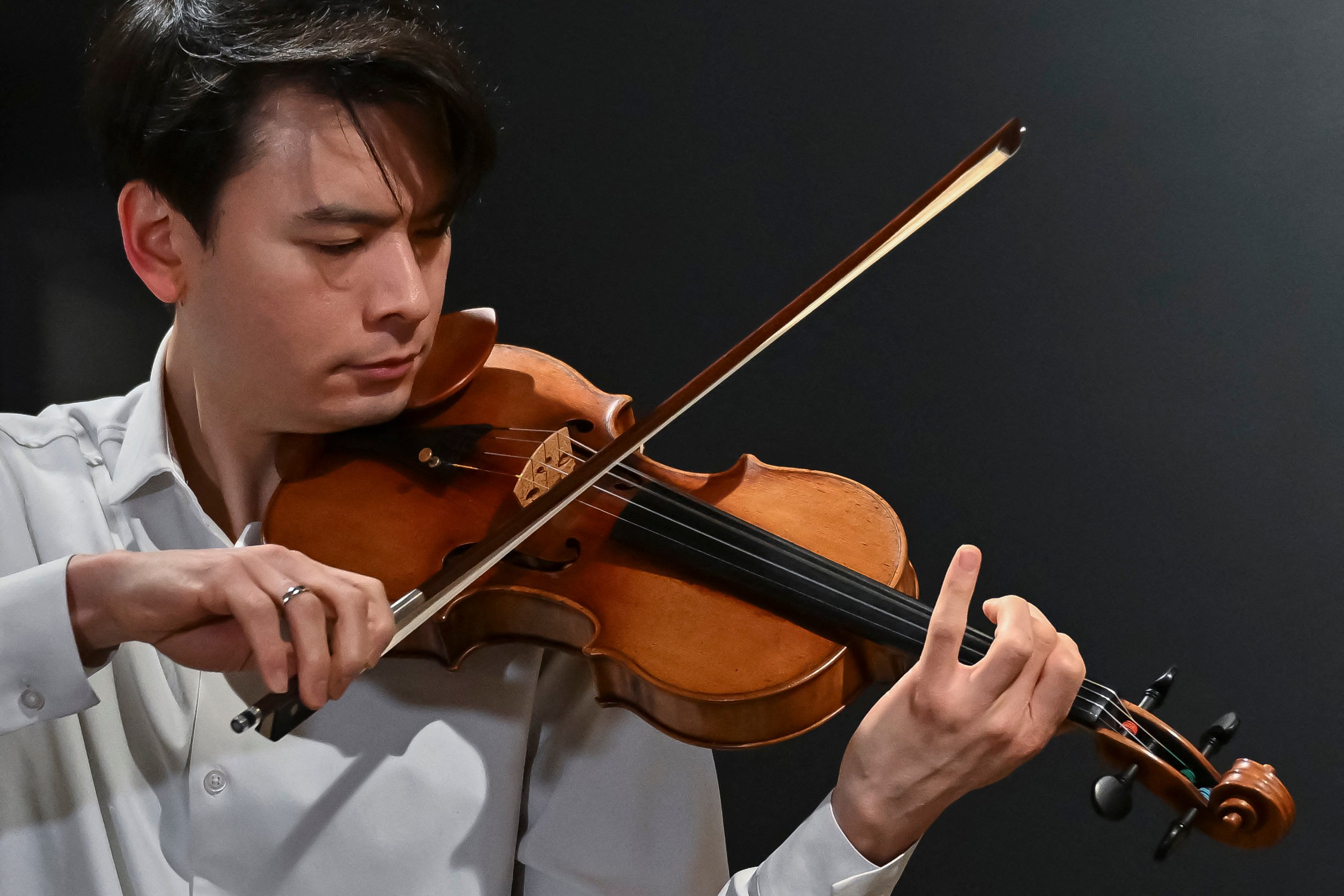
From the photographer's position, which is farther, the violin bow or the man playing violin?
the man playing violin

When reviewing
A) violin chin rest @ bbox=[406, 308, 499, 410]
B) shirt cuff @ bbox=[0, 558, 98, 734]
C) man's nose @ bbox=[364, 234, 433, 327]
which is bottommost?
shirt cuff @ bbox=[0, 558, 98, 734]

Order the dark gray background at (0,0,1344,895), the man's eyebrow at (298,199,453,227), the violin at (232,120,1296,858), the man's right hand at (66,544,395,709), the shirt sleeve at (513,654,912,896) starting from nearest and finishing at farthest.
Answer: the man's right hand at (66,544,395,709) < the violin at (232,120,1296,858) < the man's eyebrow at (298,199,453,227) < the shirt sleeve at (513,654,912,896) < the dark gray background at (0,0,1344,895)

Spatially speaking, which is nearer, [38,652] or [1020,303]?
[38,652]

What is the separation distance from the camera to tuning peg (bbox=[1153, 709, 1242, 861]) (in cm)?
74

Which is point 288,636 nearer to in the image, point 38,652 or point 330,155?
point 38,652

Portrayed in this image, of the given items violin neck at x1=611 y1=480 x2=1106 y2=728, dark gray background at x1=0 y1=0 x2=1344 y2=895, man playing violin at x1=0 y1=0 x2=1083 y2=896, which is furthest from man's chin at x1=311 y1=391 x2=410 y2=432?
dark gray background at x1=0 y1=0 x2=1344 y2=895

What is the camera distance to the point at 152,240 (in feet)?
3.21

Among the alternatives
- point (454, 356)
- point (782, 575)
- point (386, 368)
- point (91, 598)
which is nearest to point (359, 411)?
point (386, 368)

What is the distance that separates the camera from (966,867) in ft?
4.48

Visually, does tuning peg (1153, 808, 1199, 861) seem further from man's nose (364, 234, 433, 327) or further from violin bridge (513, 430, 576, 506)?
man's nose (364, 234, 433, 327)

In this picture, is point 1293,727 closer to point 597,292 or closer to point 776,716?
point 776,716

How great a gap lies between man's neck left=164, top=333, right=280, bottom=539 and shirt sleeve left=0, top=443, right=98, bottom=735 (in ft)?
0.91

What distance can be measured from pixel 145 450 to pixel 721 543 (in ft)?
1.83

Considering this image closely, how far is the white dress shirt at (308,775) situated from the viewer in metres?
0.94
